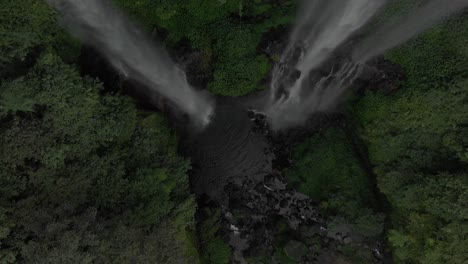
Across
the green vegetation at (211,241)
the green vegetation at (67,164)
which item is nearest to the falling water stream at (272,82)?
the green vegetation at (211,241)

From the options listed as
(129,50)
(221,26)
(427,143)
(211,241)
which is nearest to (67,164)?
(129,50)

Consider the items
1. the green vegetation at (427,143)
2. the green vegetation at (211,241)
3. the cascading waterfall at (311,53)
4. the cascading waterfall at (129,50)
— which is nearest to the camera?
the green vegetation at (427,143)

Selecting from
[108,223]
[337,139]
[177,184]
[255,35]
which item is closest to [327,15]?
[255,35]

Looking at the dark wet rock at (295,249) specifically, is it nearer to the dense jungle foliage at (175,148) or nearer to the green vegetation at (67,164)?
the dense jungle foliage at (175,148)

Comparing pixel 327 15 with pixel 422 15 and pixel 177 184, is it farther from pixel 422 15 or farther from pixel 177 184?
pixel 177 184

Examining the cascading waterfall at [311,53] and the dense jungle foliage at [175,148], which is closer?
the dense jungle foliage at [175,148]

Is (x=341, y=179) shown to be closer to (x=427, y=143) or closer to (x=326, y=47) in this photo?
(x=427, y=143)

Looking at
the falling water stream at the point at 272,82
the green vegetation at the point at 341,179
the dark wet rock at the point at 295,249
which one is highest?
the falling water stream at the point at 272,82
